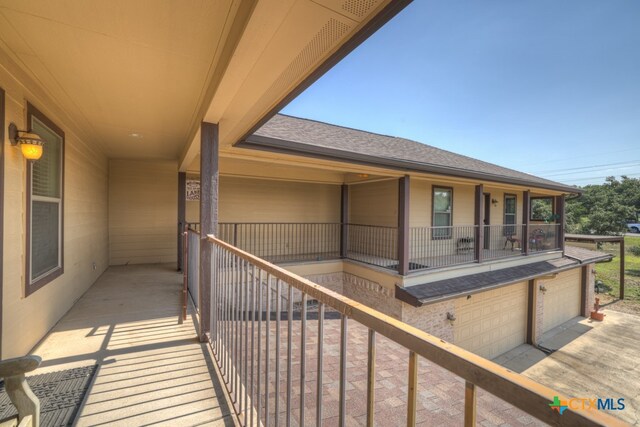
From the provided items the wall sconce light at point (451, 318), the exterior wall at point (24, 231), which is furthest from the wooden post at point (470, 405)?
the wall sconce light at point (451, 318)

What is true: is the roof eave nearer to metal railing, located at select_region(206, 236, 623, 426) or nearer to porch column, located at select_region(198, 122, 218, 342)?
porch column, located at select_region(198, 122, 218, 342)

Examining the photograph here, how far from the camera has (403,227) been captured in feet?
22.4

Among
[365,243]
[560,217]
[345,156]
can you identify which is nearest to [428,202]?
[365,243]

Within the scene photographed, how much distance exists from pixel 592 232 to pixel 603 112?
10164mm

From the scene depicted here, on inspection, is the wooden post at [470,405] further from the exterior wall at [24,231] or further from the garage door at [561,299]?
the garage door at [561,299]

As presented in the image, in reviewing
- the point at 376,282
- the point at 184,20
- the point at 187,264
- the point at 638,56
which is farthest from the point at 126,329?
the point at 638,56

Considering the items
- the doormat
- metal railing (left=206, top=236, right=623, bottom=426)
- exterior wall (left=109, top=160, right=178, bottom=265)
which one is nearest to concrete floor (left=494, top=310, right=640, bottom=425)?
metal railing (left=206, top=236, right=623, bottom=426)

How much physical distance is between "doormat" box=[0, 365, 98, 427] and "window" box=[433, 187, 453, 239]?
8.74m

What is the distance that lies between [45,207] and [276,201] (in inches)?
224

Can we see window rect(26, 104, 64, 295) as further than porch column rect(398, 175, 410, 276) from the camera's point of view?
No

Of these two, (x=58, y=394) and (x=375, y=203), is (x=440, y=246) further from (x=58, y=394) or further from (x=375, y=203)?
(x=58, y=394)

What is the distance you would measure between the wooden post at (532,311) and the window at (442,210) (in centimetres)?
308

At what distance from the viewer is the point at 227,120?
3.46 m

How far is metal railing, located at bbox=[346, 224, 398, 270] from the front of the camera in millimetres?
7812
